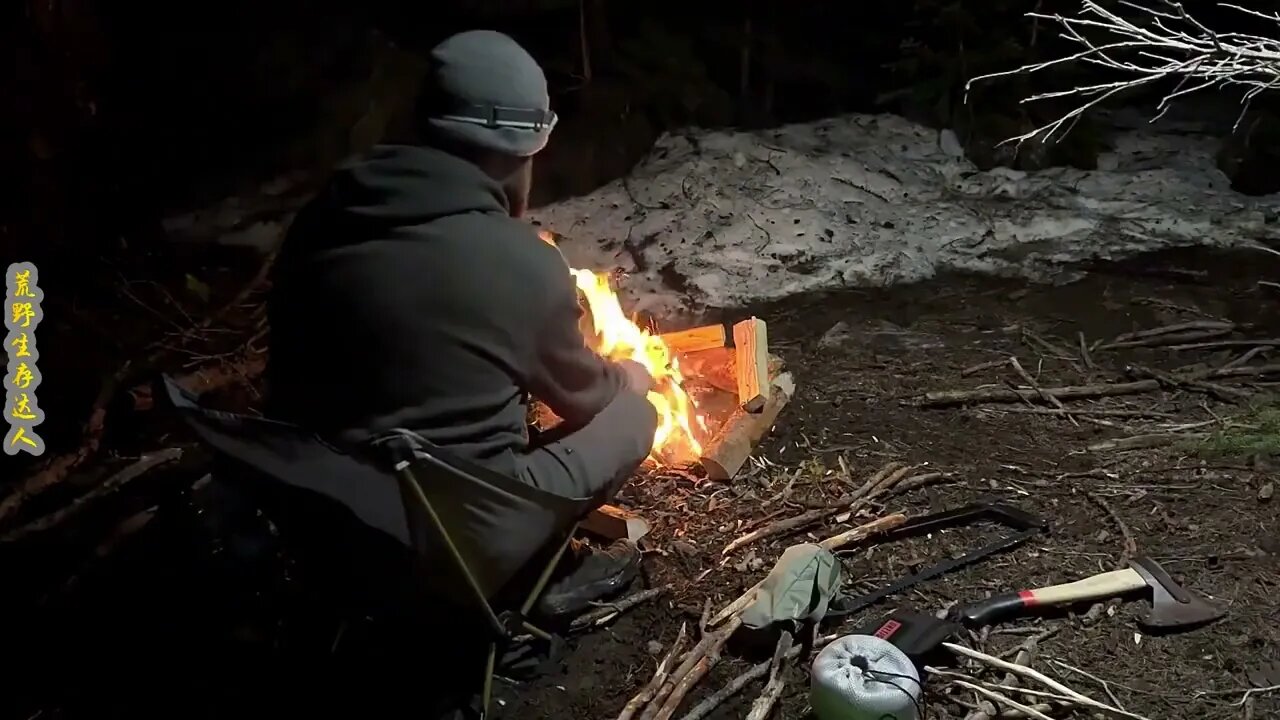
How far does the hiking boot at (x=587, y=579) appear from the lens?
145 inches

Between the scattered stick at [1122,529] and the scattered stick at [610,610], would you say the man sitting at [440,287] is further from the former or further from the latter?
the scattered stick at [1122,529]

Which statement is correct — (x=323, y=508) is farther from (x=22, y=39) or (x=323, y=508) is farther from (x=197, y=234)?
(x=197, y=234)

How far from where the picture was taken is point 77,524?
4.38 metres

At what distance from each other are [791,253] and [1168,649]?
4.22 m

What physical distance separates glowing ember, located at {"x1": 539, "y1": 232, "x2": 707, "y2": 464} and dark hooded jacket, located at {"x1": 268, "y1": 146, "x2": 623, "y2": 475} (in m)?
1.65

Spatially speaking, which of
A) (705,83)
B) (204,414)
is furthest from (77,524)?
(705,83)

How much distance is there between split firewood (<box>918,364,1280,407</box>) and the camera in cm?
495

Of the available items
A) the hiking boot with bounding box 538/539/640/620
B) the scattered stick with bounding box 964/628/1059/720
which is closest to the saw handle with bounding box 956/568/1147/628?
the scattered stick with bounding box 964/628/1059/720

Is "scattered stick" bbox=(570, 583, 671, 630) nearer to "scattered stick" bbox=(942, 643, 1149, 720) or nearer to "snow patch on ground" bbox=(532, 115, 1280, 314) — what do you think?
"scattered stick" bbox=(942, 643, 1149, 720)

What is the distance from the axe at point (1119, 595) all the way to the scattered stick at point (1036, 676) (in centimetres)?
23

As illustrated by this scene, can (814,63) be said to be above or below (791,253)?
above

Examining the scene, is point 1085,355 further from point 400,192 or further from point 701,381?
point 400,192

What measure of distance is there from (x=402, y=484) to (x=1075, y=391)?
11.7 feet

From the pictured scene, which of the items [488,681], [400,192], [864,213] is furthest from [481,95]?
[864,213]
